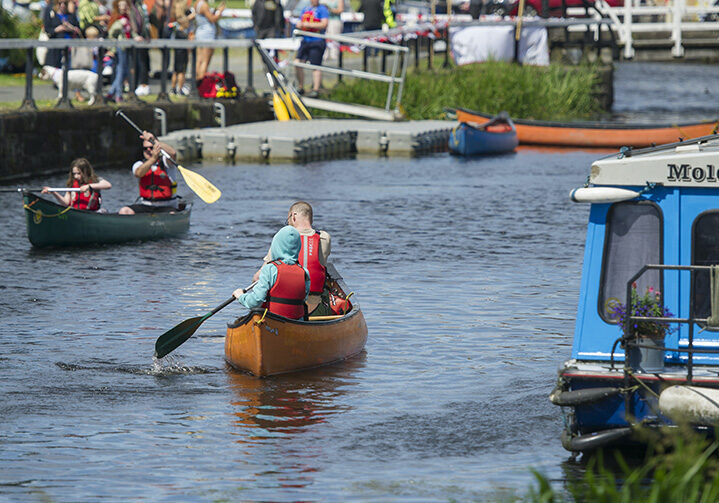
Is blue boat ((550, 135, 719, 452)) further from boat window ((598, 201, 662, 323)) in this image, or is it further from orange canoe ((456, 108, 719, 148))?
orange canoe ((456, 108, 719, 148))

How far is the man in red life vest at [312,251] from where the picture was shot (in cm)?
1260

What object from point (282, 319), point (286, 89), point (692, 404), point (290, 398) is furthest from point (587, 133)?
point (692, 404)

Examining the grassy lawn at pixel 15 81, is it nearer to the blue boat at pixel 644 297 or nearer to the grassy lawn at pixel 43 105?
the grassy lawn at pixel 43 105

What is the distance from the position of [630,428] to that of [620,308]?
905mm

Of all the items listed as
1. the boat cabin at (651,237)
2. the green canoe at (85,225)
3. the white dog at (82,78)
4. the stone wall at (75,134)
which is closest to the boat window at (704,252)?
the boat cabin at (651,237)

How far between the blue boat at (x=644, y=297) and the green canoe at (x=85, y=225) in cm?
1057

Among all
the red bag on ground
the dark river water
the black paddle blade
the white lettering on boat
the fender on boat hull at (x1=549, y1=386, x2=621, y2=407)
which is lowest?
the dark river water

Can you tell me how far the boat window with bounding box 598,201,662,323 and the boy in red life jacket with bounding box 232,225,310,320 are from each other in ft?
10.5

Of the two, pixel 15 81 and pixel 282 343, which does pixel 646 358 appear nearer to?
pixel 282 343


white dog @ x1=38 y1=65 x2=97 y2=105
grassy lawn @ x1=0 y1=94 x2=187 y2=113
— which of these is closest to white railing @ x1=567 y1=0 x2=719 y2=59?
grassy lawn @ x1=0 y1=94 x2=187 y2=113

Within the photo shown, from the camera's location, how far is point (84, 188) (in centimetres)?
1873

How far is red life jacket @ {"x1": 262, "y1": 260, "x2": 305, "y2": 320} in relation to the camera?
39.1ft

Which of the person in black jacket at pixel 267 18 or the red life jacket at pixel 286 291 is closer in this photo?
the red life jacket at pixel 286 291

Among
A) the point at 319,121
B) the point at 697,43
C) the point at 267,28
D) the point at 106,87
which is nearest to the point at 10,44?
the point at 106,87
